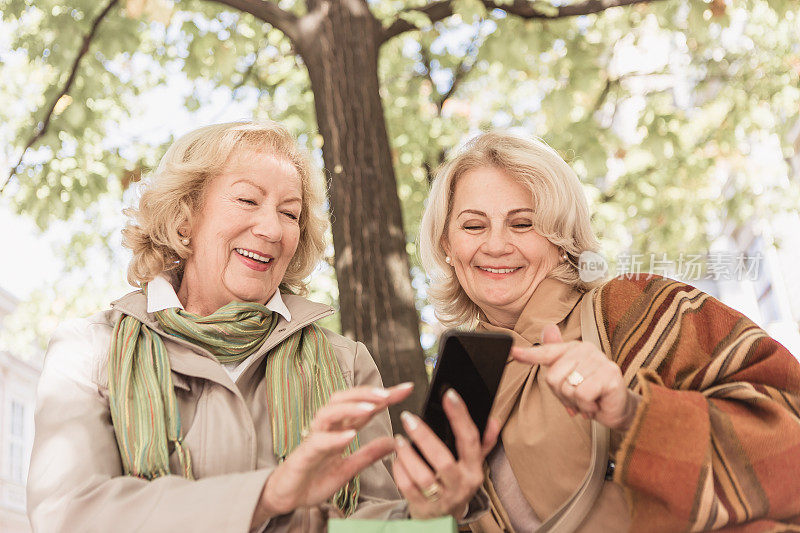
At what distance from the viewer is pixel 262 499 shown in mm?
1928

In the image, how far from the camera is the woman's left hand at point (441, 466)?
184 cm

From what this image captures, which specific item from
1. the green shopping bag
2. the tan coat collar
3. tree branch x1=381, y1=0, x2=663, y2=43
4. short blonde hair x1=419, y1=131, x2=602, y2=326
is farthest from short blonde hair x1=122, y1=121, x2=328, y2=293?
tree branch x1=381, y1=0, x2=663, y2=43

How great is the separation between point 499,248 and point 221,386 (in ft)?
3.20

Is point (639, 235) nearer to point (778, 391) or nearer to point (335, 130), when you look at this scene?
point (335, 130)

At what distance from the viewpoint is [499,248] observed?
2.64m

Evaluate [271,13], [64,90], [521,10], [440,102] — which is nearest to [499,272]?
[271,13]

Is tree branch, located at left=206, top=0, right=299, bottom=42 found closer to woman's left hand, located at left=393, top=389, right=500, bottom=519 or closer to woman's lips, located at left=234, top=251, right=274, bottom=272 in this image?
woman's lips, located at left=234, top=251, right=274, bottom=272

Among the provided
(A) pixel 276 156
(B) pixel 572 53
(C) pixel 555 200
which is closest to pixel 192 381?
(A) pixel 276 156

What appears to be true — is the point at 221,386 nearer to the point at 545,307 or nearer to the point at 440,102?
the point at 545,307

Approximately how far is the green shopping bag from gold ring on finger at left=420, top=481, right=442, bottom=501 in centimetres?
17

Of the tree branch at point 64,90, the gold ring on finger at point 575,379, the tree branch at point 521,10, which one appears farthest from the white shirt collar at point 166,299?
the tree branch at point 64,90

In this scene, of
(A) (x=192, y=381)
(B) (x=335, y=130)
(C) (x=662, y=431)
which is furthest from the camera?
(B) (x=335, y=130)

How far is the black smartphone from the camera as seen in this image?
5.79 ft

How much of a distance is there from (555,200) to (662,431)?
1.03 meters
